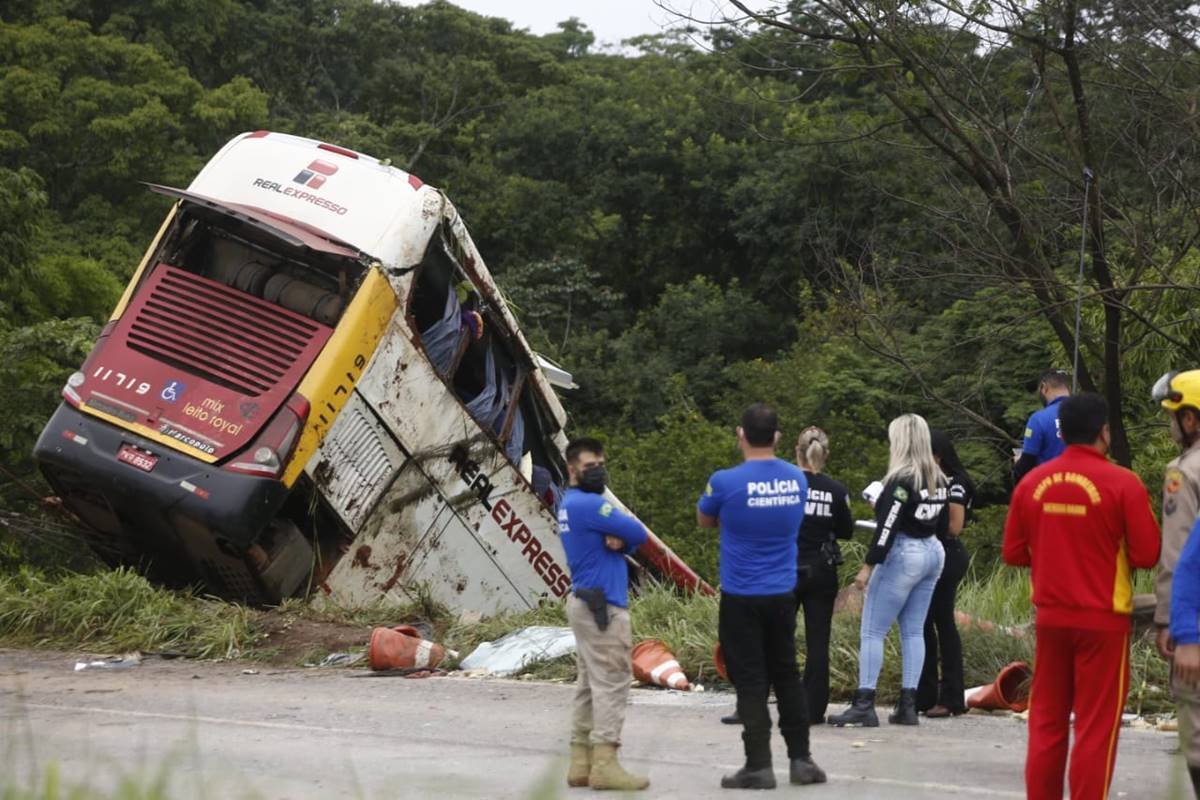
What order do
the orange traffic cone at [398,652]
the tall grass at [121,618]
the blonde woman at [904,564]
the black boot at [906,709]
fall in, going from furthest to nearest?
the tall grass at [121,618]
the orange traffic cone at [398,652]
the black boot at [906,709]
the blonde woman at [904,564]

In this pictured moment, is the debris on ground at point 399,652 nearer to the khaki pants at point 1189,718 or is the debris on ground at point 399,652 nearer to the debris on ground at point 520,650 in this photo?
the debris on ground at point 520,650

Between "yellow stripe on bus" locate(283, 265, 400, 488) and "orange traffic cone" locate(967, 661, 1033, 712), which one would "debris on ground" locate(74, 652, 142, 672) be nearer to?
"yellow stripe on bus" locate(283, 265, 400, 488)

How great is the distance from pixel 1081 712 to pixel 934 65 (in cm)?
821

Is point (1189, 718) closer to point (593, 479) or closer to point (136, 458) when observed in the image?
point (593, 479)

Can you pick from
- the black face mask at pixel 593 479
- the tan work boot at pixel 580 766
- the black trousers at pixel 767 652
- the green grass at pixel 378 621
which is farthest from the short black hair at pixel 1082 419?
the green grass at pixel 378 621

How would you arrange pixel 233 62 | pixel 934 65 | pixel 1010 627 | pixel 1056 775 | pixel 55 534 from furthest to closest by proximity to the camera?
pixel 233 62, pixel 55 534, pixel 934 65, pixel 1010 627, pixel 1056 775

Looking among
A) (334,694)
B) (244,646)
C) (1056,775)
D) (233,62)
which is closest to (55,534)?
(244,646)

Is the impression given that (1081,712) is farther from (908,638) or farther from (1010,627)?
(1010,627)

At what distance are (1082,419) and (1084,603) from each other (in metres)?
0.63

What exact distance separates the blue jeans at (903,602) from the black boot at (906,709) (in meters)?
0.04

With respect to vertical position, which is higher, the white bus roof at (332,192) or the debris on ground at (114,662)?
the white bus roof at (332,192)

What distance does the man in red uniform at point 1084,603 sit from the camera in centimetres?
537

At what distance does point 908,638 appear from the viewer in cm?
827

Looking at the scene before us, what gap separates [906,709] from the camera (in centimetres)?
827
